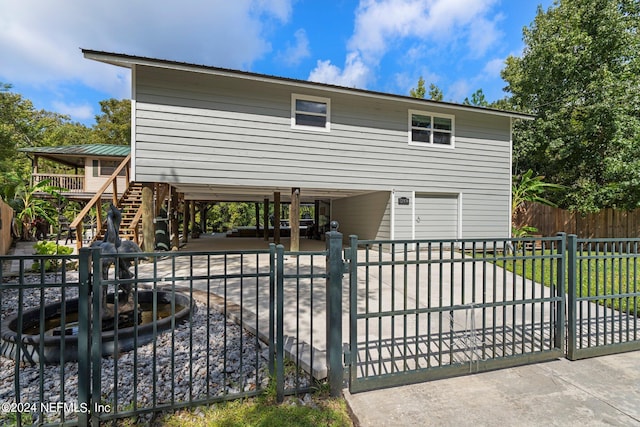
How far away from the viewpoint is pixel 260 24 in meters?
13.4

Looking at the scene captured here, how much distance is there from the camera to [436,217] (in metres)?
10.3

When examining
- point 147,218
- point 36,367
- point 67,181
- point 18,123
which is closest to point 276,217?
point 147,218

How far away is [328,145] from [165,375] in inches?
291

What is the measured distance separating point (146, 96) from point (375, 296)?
23.3 feet

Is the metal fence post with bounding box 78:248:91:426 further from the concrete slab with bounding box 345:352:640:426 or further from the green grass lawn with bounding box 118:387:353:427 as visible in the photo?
the concrete slab with bounding box 345:352:640:426

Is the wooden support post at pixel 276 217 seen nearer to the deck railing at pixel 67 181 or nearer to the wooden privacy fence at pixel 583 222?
the wooden privacy fence at pixel 583 222

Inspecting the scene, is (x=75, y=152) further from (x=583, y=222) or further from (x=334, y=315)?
(x=583, y=222)

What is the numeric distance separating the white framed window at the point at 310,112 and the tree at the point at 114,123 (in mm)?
27493

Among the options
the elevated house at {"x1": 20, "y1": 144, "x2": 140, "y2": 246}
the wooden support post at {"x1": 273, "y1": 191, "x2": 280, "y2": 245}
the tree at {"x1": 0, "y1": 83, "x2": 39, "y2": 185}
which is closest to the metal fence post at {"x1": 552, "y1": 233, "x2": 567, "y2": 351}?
the wooden support post at {"x1": 273, "y1": 191, "x2": 280, "y2": 245}

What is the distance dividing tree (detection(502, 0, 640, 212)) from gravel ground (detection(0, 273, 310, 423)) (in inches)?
500

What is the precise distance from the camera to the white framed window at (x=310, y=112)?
8734 mm

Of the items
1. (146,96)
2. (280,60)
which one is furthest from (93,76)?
(146,96)

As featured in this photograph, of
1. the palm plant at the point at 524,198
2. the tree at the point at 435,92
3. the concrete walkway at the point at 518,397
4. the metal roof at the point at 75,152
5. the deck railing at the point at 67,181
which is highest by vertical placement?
the tree at the point at 435,92

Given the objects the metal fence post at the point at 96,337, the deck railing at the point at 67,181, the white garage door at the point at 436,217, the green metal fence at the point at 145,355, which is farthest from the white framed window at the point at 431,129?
the deck railing at the point at 67,181
